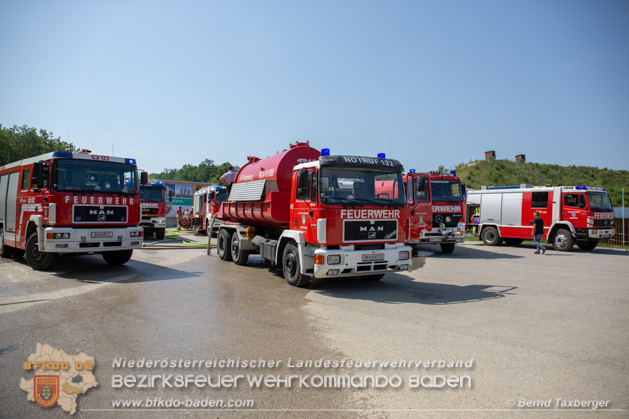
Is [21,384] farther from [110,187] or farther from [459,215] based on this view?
[459,215]

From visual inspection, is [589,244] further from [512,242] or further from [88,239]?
[88,239]

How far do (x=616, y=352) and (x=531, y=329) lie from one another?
3.50 ft

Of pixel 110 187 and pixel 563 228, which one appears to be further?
pixel 563 228

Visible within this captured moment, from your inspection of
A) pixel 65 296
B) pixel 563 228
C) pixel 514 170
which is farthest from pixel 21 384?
pixel 514 170

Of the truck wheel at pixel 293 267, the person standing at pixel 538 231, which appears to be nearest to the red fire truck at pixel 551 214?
the person standing at pixel 538 231

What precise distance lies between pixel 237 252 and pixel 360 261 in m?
5.53

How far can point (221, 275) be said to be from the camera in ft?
34.0

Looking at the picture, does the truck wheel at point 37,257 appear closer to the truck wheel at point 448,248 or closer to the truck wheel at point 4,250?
the truck wheel at point 4,250

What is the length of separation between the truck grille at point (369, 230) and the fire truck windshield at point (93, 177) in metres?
6.36

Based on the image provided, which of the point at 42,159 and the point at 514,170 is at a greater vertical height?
the point at 514,170

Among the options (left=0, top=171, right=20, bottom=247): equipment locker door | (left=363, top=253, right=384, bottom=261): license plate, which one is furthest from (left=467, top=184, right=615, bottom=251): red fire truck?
(left=0, top=171, right=20, bottom=247): equipment locker door

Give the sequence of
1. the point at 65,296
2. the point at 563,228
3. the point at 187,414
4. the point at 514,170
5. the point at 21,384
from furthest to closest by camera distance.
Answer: the point at 514,170 < the point at 563,228 < the point at 65,296 < the point at 21,384 < the point at 187,414

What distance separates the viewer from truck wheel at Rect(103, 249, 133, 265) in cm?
1151

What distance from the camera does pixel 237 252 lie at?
12523 mm
